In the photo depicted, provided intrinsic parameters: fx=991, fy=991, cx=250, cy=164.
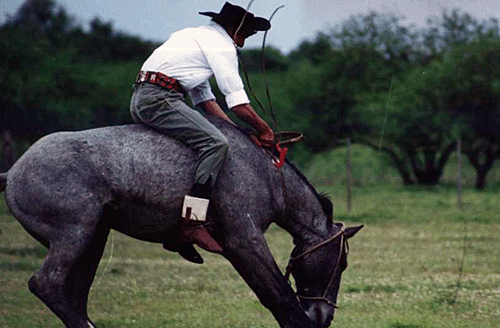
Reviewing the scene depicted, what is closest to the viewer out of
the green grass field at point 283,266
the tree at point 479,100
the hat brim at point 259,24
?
the hat brim at point 259,24

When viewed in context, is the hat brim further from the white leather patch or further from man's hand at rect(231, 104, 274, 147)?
the white leather patch

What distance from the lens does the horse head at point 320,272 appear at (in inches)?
269

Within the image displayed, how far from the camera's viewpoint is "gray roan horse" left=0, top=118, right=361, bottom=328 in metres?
6.08

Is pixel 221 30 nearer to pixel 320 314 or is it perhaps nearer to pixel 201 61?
pixel 201 61

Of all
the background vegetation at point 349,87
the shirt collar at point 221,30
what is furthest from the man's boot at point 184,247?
the background vegetation at point 349,87

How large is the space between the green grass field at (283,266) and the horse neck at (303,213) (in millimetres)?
1442

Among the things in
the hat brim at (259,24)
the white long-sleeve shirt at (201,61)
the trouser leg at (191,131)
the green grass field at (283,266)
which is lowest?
the green grass field at (283,266)

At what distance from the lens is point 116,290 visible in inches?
394

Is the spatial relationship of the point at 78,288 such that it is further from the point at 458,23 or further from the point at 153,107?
the point at 458,23

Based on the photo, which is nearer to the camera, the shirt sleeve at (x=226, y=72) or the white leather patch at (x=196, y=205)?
the white leather patch at (x=196, y=205)

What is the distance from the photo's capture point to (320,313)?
6.84 metres

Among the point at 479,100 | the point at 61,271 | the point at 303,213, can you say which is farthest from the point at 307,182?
the point at 479,100

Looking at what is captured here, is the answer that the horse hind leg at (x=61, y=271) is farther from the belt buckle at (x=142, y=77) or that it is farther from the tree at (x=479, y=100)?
the tree at (x=479, y=100)

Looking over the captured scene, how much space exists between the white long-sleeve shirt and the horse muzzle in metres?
1.54
